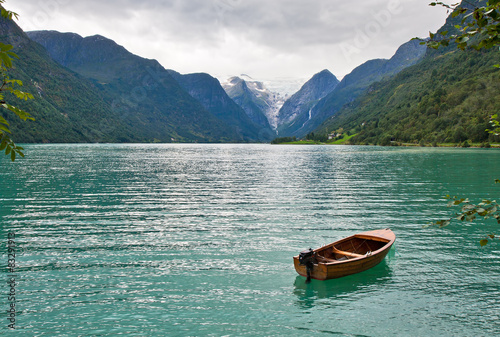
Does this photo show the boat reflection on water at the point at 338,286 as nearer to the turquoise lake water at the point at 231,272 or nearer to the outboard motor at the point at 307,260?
the turquoise lake water at the point at 231,272

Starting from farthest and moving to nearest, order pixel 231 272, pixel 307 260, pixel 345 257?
pixel 345 257, pixel 231 272, pixel 307 260

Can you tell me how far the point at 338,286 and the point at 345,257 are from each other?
284 cm

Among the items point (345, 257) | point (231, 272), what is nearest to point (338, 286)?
point (345, 257)

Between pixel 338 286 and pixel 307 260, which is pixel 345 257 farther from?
pixel 307 260

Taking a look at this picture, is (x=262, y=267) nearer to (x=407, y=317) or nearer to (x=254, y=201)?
(x=407, y=317)

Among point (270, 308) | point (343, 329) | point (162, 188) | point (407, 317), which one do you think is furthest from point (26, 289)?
point (162, 188)

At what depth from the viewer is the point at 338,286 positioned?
70.0 feet

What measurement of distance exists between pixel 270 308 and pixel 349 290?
541 cm

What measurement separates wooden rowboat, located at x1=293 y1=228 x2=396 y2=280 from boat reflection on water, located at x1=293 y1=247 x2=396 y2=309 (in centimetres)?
53

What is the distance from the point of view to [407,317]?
1773cm

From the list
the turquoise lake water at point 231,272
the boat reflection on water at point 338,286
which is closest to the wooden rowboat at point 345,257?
the boat reflection on water at point 338,286

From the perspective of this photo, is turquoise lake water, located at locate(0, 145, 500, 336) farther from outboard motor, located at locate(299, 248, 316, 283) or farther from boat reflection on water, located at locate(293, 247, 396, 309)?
outboard motor, located at locate(299, 248, 316, 283)

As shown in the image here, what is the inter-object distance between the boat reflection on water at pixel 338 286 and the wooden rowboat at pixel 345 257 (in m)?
0.53

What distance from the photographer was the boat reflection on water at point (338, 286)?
65.5 ft
